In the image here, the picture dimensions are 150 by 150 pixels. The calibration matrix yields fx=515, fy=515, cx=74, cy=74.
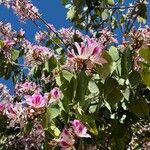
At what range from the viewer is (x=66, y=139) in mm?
2180

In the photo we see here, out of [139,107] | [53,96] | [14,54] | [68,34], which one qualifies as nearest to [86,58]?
[53,96]

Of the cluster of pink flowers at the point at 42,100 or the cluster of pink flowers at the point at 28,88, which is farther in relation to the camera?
the cluster of pink flowers at the point at 28,88

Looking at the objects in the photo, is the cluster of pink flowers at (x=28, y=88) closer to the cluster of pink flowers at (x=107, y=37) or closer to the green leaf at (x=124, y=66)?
the cluster of pink flowers at (x=107, y=37)

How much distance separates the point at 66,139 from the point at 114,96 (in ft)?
1.04

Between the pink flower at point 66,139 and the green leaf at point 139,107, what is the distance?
43cm

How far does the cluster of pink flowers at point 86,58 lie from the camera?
7.14 feet

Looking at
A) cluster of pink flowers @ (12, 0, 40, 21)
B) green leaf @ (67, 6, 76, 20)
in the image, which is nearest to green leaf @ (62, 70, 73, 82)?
green leaf @ (67, 6, 76, 20)

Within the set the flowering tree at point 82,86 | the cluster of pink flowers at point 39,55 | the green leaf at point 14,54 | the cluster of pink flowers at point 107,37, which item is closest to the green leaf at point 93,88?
→ the flowering tree at point 82,86

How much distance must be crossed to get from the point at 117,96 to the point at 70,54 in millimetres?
307

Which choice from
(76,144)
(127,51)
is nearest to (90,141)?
(76,144)

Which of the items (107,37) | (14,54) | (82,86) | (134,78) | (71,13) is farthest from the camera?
(71,13)

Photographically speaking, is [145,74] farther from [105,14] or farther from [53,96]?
[105,14]

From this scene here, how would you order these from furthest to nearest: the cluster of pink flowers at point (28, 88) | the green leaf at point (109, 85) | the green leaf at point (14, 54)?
the cluster of pink flowers at point (28, 88) → the green leaf at point (14, 54) → the green leaf at point (109, 85)

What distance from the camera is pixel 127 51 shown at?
2.28 meters
